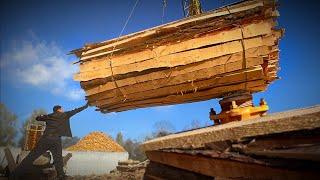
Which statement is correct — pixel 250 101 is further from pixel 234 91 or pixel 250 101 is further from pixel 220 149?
pixel 220 149

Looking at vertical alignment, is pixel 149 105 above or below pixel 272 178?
above

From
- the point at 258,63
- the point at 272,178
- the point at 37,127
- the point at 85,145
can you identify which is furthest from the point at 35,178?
the point at 85,145

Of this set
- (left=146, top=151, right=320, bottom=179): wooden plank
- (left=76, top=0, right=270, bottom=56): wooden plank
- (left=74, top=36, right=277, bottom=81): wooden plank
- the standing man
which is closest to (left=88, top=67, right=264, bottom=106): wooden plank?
(left=74, top=36, right=277, bottom=81): wooden plank

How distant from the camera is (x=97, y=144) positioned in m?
16.3

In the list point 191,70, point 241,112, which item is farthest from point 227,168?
point 191,70

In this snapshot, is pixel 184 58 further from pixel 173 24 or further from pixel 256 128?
pixel 256 128

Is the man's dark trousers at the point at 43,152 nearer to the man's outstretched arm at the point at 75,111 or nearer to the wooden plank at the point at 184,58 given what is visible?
the man's outstretched arm at the point at 75,111

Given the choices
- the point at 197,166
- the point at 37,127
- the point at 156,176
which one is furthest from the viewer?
the point at 37,127

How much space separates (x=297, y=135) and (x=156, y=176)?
0.99m

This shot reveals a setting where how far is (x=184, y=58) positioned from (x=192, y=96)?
1.39 ft

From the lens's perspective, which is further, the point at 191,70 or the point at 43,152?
the point at 43,152

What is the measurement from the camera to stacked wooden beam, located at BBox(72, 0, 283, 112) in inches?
80.6

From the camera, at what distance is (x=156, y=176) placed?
5.81 feet

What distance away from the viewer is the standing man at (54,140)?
266 inches
